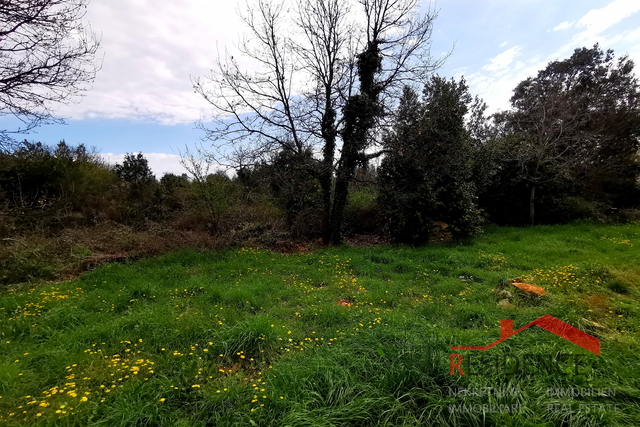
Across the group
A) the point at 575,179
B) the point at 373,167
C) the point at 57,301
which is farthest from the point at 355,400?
the point at 575,179

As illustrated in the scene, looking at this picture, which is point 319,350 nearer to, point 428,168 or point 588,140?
point 428,168

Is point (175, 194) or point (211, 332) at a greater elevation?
point (175, 194)

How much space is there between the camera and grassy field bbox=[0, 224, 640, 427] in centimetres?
207

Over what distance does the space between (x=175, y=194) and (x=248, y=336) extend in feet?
37.2

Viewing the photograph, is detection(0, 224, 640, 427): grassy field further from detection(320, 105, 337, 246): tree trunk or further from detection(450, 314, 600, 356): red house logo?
detection(320, 105, 337, 246): tree trunk

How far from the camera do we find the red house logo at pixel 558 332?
2.77m

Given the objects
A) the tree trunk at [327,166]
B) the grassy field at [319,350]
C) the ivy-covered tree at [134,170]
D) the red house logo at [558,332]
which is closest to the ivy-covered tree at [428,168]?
the tree trunk at [327,166]

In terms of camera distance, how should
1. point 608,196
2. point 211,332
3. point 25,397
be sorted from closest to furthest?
point 25,397
point 211,332
point 608,196

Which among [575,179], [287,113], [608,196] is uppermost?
[287,113]

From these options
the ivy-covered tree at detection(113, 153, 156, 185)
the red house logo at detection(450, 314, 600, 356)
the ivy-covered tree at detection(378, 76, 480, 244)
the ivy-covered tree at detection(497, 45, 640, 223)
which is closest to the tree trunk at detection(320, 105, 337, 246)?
the ivy-covered tree at detection(378, 76, 480, 244)

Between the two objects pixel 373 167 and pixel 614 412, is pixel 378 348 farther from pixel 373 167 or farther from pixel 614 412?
pixel 373 167

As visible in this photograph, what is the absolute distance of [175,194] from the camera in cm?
1269

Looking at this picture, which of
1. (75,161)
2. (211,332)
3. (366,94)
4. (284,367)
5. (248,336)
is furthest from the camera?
(75,161)

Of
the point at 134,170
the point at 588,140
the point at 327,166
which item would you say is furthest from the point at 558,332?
the point at 134,170
